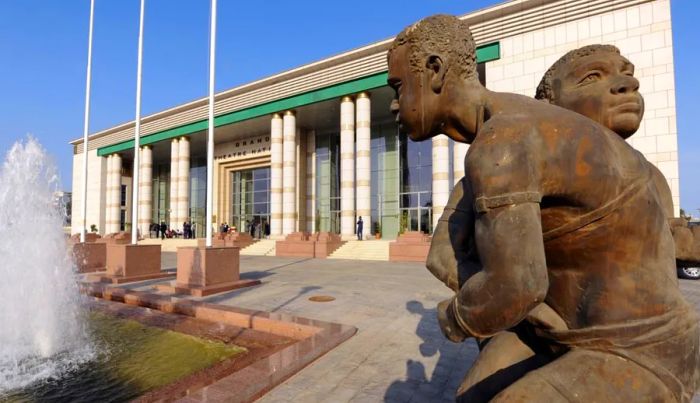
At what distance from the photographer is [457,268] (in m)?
1.51

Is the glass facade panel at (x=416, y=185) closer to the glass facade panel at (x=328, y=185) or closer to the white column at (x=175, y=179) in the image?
the glass facade panel at (x=328, y=185)

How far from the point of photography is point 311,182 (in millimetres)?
33188

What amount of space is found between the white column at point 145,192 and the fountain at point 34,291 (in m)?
31.4

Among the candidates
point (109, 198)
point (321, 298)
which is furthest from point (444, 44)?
point (109, 198)

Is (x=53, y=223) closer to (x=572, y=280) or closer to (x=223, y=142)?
(x=572, y=280)

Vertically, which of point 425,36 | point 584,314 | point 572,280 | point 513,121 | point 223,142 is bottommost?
point 584,314

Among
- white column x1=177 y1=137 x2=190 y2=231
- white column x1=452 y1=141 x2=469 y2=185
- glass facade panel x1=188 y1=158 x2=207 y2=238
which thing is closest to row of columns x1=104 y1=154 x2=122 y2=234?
glass facade panel x1=188 y1=158 x2=207 y2=238

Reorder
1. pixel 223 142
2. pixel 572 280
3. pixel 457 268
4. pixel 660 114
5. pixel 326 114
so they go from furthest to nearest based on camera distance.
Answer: pixel 223 142 < pixel 326 114 < pixel 660 114 < pixel 457 268 < pixel 572 280

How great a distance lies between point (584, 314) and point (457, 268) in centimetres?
44

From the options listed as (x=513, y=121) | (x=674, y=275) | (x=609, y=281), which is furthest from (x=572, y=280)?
(x=513, y=121)

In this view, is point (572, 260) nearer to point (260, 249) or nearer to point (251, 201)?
point (260, 249)

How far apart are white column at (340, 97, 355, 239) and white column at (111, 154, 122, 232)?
29.4m

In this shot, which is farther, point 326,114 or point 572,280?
Answer: point 326,114

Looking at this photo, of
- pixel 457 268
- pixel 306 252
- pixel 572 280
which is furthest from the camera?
pixel 306 252
